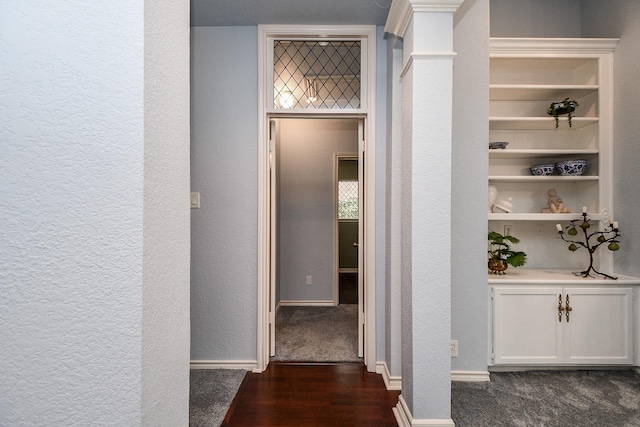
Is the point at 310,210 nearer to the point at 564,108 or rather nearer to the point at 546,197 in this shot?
the point at 546,197

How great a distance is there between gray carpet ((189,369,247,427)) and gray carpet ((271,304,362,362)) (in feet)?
1.45

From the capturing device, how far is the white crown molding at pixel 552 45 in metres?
2.70

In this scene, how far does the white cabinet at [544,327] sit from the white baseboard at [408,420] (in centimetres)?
96

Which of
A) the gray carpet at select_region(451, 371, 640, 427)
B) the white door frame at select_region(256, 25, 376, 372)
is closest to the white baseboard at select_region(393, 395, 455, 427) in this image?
the gray carpet at select_region(451, 371, 640, 427)

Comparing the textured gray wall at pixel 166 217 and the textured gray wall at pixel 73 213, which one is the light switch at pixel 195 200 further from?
the textured gray wall at pixel 73 213

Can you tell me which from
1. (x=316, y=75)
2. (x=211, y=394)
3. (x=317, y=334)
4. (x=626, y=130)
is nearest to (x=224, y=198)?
(x=316, y=75)

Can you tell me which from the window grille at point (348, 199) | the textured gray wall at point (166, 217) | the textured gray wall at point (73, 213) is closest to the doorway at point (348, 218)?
the window grille at point (348, 199)

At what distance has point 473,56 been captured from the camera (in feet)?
7.74

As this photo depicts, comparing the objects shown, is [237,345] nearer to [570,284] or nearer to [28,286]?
[28,286]

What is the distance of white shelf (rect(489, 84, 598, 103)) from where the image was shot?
270cm

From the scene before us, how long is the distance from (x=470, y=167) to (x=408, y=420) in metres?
1.70

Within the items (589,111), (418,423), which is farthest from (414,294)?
(589,111)

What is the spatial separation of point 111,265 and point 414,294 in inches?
57.2

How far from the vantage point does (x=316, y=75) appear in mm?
2709
